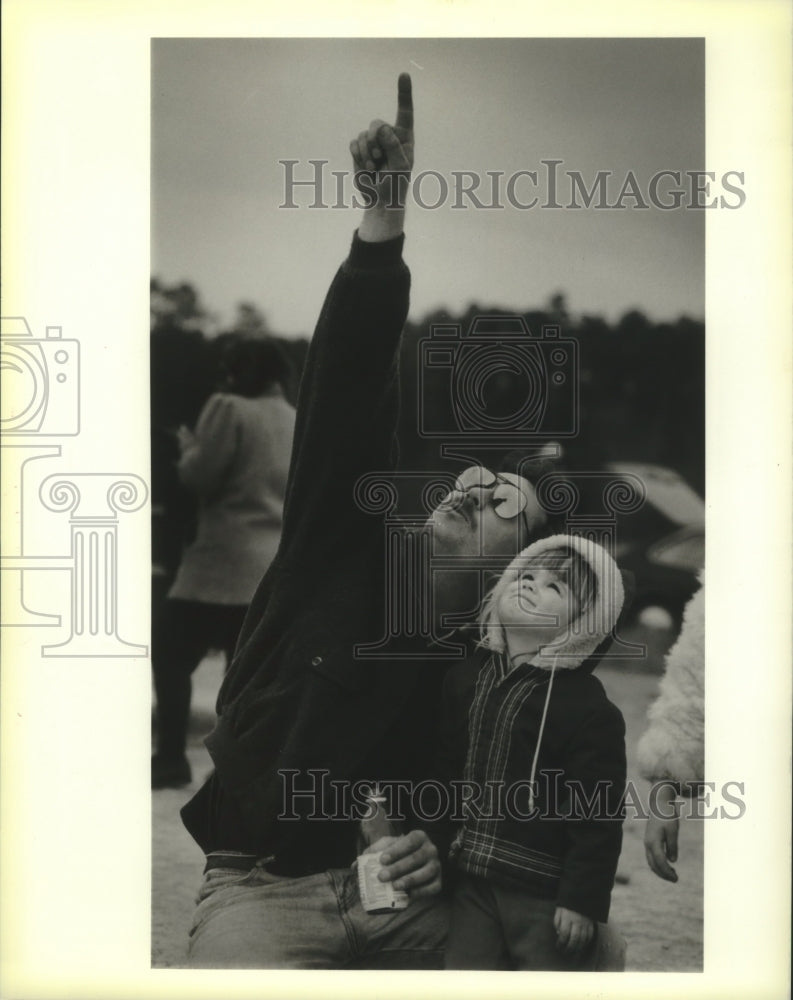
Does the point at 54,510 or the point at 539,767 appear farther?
the point at 54,510

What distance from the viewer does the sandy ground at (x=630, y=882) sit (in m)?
2.36

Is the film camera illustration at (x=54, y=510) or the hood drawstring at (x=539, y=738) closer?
the hood drawstring at (x=539, y=738)

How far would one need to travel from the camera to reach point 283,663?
2.34 m

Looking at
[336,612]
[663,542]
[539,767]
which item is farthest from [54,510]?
[663,542]

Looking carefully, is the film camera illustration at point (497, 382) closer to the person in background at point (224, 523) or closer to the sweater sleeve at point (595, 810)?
the person in background at point (224, 523)

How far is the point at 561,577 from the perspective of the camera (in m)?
2.32

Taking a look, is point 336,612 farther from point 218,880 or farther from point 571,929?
point 571,929

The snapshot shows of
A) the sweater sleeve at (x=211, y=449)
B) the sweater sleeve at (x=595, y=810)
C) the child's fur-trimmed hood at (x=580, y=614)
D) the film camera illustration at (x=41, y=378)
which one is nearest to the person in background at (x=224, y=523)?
the sweater sleeve at (x=211, y=449)

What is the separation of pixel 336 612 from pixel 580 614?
1.61 feet

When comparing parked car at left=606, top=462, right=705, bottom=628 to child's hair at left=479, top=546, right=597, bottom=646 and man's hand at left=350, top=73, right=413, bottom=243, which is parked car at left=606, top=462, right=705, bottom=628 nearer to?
child's hair at left=479, top=546, right=597, bottom=646

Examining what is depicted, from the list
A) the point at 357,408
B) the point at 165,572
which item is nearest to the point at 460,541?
the point at 357,408

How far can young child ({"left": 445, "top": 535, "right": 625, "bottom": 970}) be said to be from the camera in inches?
90.5

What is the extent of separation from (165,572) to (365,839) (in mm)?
681

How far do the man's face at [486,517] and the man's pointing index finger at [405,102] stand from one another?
72cm
